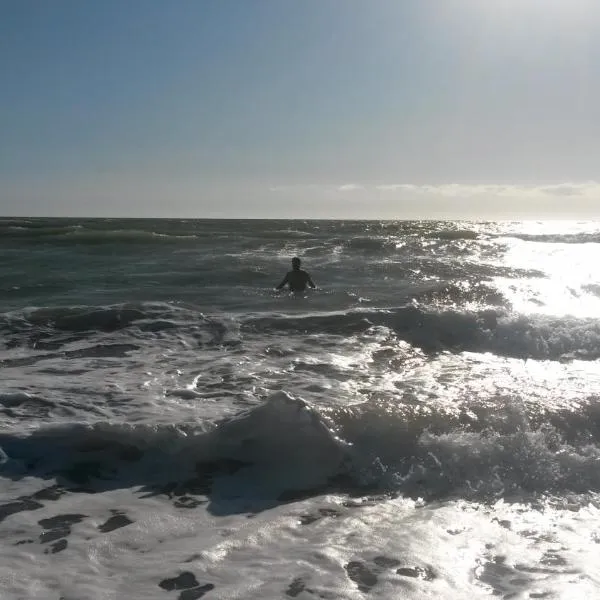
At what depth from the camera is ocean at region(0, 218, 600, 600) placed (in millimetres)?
3975

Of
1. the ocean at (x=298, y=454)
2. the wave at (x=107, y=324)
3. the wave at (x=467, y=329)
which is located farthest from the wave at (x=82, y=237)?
the wave at (x=467, y=329)

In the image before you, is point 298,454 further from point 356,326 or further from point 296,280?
point 296,280

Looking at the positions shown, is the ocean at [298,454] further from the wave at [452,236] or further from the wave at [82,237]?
the wave at [452,236]

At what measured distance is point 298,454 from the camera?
5988 millimetres

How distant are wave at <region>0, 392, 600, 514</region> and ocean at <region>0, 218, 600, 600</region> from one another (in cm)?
2

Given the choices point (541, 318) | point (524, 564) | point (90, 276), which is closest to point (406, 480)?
point (524, 564)

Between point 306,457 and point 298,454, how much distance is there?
82 mm

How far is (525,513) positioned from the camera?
4.89 meters

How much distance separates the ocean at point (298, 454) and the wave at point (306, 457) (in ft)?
0.07

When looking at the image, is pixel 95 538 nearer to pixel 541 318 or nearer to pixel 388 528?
pixel 388 528

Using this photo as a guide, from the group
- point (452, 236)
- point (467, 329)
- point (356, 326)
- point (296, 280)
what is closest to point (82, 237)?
point (296, 280)

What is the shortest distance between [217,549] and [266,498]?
997mm

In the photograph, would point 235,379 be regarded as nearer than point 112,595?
No

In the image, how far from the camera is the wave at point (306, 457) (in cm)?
540
